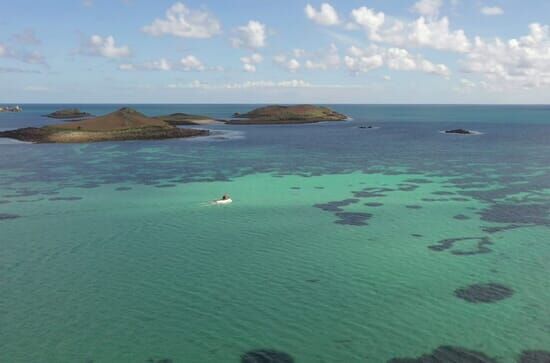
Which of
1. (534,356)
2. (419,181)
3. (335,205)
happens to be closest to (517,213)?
(335,205)

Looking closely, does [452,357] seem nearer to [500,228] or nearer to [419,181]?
[500,228]

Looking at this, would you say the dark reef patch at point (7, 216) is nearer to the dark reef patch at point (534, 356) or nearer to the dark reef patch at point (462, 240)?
the dark reef patch at point (462, 240)

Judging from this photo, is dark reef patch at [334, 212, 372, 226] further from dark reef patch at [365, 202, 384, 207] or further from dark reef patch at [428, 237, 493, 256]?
dark reef patch at [428, 237, 493, 256]

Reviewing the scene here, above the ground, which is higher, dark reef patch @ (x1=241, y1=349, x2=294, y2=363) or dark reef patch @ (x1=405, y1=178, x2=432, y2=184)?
dark reef patch @ (x1=405, y1=178, x2=432, y2=184)

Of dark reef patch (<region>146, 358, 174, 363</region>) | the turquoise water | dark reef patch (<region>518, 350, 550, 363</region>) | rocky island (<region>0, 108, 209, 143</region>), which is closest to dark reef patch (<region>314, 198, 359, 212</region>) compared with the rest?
the turquoise water

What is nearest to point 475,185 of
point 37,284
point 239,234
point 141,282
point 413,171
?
point 413,171

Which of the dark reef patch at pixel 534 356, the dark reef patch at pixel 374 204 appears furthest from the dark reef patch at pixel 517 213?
the dark reef patch at pixel 534 356
